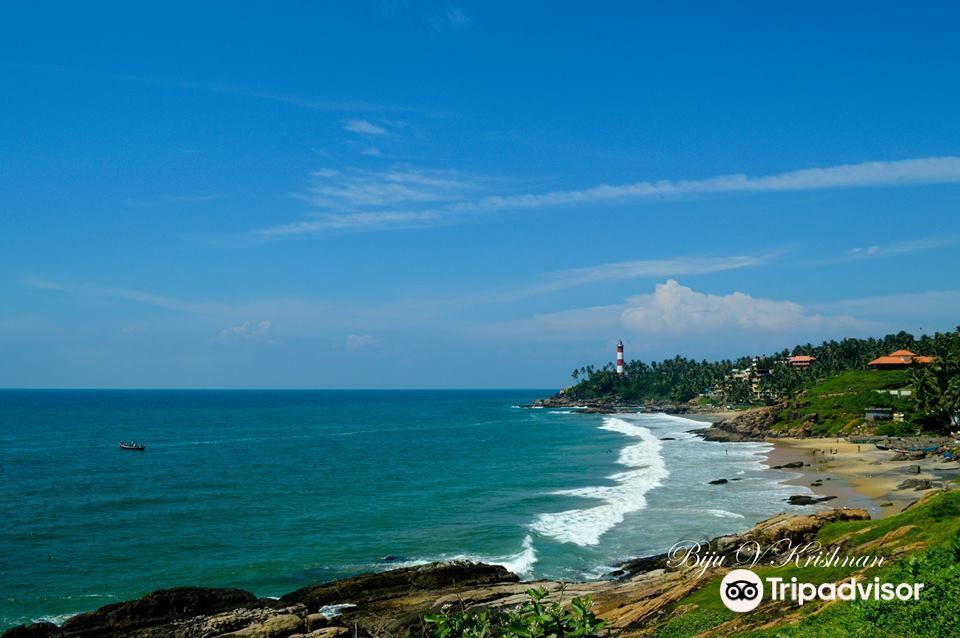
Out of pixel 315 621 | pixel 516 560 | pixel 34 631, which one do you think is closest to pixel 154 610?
pixel 34 631

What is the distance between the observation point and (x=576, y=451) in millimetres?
102688

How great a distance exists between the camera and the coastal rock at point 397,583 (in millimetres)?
33875

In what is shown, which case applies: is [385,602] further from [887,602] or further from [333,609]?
[887,602]

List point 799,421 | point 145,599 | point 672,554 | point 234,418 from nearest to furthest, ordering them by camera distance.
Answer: point 145,599 → point 672,554 → point 799,421 → point 234,418

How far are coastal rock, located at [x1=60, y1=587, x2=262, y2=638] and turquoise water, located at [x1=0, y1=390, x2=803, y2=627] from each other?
4150 mm

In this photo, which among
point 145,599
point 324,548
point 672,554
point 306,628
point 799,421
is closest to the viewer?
point 306,628

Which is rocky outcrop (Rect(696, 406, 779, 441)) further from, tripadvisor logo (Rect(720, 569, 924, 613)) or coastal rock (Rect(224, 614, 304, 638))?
coastal rock (Rect(224, 614, 304, 638))

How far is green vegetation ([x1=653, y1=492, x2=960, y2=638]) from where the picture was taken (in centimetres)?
1575

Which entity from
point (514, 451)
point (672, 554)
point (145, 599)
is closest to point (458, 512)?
point (672, 554)

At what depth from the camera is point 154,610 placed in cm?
3139

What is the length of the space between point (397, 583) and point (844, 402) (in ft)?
364

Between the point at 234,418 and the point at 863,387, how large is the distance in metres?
160

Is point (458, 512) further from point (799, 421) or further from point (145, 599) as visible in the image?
point (799, 421)

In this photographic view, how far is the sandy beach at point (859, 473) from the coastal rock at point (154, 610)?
43.7 m
